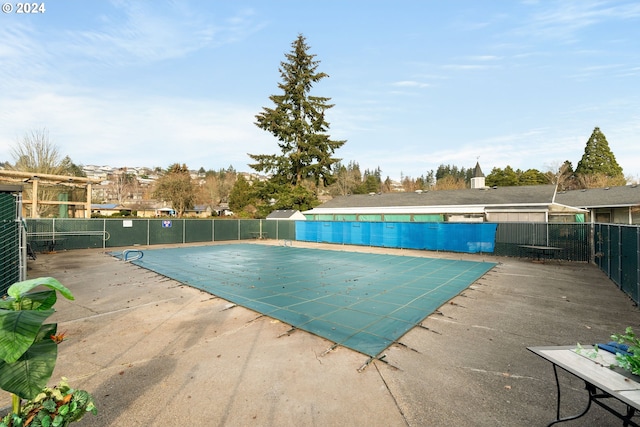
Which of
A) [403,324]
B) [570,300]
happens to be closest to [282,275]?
[403,324]

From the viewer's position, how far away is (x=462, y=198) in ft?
87.2

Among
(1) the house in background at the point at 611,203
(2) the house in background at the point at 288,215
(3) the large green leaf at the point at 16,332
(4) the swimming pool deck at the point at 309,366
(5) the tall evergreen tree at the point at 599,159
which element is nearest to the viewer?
(3) the large green leaf at the point at 16,332

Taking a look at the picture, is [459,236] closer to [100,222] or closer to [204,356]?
[204,356]

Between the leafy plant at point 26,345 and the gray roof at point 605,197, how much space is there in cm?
3328

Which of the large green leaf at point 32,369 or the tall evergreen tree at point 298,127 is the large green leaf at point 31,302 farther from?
the tall evergreen tree at point 298,127

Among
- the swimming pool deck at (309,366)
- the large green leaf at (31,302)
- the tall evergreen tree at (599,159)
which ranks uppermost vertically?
the tall evergreen tree at (599,159)

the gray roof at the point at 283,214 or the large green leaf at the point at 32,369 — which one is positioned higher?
the gray roof at the point at 283,214

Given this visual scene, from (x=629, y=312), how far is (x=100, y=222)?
25702 millimetres

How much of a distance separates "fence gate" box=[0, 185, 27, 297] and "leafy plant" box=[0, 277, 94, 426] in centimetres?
691

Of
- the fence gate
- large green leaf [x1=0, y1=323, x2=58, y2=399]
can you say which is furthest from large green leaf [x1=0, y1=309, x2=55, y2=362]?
the fence gate

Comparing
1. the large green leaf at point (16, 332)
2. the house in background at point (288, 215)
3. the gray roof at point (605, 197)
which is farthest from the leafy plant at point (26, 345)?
the gray roof at point (605, 197)

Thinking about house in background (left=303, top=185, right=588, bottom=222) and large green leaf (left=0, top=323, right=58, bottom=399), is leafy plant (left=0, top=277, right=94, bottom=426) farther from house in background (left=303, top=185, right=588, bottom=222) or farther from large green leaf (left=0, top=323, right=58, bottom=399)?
house in background (left=303, top=185, right=588, bottom=222)

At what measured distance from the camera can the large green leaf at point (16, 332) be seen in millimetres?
1662

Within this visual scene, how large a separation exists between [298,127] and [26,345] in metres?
37.0
